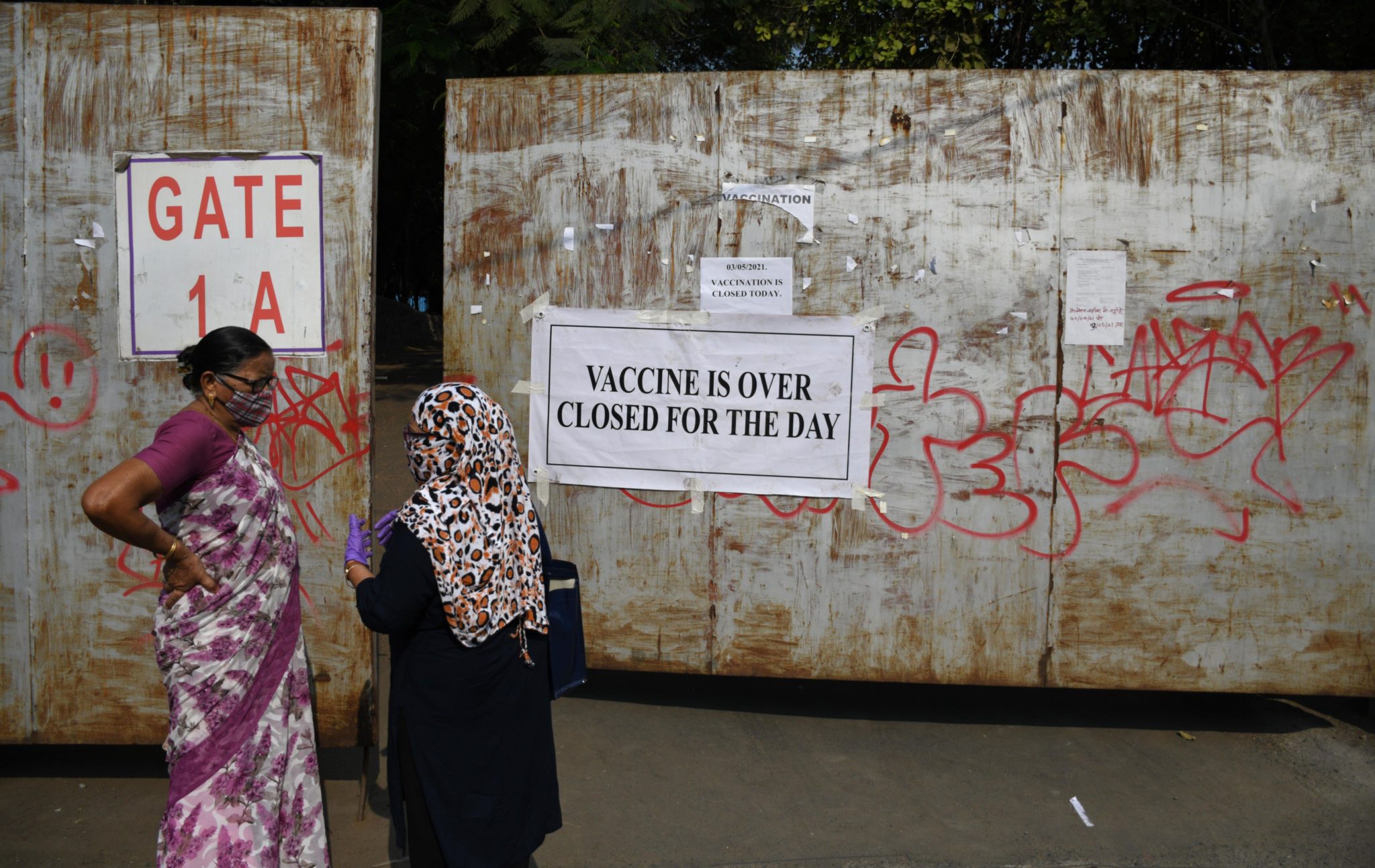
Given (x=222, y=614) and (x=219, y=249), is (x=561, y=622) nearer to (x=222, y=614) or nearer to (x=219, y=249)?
(x=222, y=614)

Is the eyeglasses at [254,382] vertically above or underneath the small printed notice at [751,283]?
underneath

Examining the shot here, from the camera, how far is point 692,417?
4.25 meters

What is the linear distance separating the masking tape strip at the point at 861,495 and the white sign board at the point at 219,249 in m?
2.16

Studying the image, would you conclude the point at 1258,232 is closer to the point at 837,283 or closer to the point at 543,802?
the point at 837,283

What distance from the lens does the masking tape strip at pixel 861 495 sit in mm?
4180

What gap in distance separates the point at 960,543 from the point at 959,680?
22.7 inches

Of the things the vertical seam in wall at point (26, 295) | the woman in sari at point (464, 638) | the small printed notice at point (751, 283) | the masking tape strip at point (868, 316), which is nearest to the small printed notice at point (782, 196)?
the small printed notice at point (751, 283)

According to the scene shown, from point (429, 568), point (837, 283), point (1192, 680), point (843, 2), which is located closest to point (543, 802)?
point (429, 568)

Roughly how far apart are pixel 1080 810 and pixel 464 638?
2.47 metres

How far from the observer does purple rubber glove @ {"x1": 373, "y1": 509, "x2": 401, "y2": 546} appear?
2.49m

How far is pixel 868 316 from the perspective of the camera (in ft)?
13.6

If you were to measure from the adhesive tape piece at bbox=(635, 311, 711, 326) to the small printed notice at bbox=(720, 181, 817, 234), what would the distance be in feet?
1.57

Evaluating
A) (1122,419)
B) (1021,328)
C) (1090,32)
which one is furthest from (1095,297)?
(1090,32)

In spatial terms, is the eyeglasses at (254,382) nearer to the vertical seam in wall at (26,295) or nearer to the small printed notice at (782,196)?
the vertical seam in wall at (26,295)
